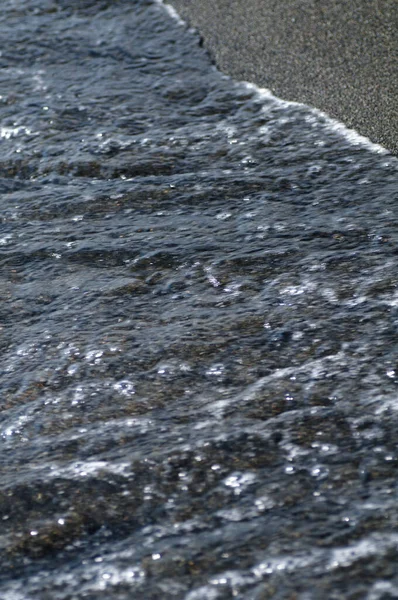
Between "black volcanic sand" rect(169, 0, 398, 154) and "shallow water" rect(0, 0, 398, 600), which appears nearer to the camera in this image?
"shallow water" rect(0, 0, 398, 600)

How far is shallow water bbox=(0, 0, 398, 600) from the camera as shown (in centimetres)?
175

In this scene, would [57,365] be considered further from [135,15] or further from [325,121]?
[135,15]

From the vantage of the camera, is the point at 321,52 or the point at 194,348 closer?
the point at 194,348

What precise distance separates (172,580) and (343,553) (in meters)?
0.34

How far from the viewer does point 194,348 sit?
2.33m

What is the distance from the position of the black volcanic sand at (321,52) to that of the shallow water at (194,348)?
0.10 metres

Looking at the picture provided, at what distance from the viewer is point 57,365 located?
2320 mm

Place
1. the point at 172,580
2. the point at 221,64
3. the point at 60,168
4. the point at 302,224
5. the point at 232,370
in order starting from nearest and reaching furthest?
1. the point at 172,580
2. the point at 232,370
3. the point at 302,224
4. the point at 60,168
5. the point at 221,64

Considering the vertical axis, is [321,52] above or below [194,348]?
above

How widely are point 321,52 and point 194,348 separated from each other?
6.35 feet

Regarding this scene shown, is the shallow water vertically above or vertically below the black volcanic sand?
below

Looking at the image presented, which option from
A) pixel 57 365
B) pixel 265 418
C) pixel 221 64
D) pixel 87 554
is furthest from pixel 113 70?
Result: pixel 87 554

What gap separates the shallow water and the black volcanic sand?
0.10 metres

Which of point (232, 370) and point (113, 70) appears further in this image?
point (113, 70)
